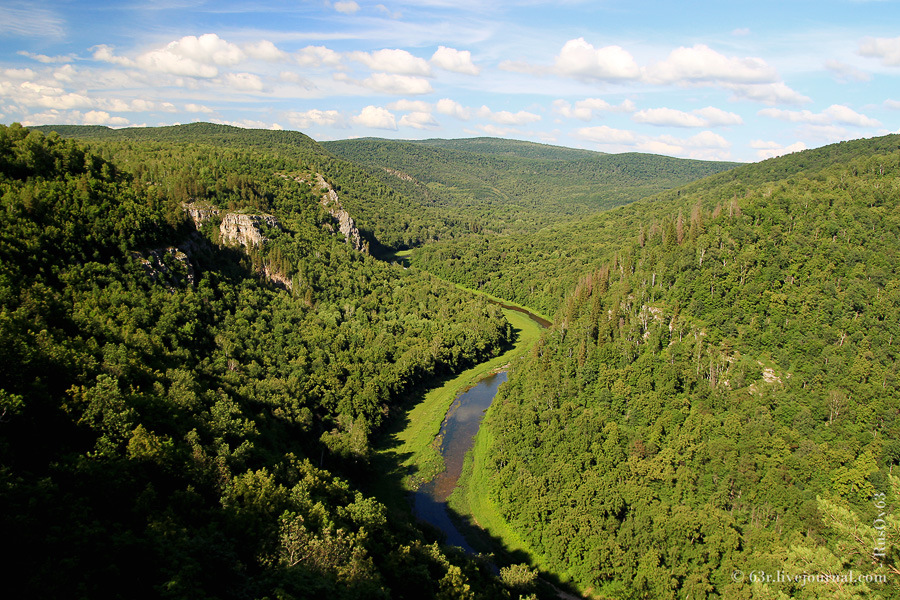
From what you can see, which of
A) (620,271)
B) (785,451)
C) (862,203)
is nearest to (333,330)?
(620,271)

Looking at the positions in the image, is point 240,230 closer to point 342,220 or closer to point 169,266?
point 169,266

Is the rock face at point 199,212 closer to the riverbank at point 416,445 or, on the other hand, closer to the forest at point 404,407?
the forest at point 404,407

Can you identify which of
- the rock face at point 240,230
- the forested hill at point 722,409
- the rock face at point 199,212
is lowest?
the forested hill at point 722,409

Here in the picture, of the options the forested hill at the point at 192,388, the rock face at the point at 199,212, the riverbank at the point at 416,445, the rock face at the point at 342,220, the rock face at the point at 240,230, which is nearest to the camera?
the forested hill at the point at 192,388

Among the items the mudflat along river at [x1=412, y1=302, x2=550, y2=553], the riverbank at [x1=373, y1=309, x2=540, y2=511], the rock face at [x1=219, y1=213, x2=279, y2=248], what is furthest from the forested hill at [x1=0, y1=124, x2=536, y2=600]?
the mudflat along river at [x1=412, y1=302, x2=550, y2=553]

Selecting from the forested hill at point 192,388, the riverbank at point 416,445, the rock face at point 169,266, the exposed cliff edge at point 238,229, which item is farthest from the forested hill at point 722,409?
the exposed cliff edge at point 238,229

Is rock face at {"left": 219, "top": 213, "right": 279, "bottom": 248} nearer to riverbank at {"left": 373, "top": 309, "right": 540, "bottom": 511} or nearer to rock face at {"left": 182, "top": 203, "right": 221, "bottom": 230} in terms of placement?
rock face at {"left": 182, "top": 203, "right": 221, "bottom": 230}

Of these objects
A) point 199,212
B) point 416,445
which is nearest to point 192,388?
point 416,445
